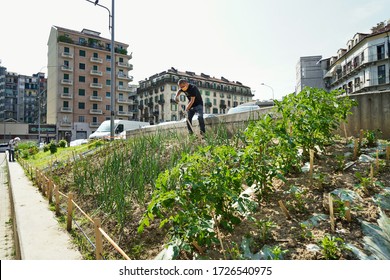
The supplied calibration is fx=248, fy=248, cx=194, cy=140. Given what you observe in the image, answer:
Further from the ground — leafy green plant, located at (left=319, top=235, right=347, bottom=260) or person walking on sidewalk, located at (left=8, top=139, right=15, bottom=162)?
person walking on sidewalk, located at (left=8, top=139, right=15, bottom=162)

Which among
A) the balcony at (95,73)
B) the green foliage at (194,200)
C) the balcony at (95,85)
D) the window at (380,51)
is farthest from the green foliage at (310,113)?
the balcony at (95,73)

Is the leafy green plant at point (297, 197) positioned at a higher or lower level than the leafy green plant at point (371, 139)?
lower

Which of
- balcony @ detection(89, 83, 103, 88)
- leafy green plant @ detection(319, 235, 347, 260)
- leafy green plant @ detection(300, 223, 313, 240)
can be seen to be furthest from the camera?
balcony @ detection(89, 83, 103, 88)

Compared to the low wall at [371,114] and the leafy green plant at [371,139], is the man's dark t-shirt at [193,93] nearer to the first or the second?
the low wall at [371,114]

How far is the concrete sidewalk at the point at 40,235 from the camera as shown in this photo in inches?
91.7

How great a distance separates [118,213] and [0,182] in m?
9.28

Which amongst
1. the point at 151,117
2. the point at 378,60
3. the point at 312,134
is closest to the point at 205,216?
the point at 312,134

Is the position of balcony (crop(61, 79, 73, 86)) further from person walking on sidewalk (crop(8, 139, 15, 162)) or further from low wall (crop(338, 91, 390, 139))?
low wall (crop(338, 91, 390, 139))

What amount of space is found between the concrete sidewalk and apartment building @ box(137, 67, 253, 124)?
46.9 metres

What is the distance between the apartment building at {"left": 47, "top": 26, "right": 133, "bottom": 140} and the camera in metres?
41.2

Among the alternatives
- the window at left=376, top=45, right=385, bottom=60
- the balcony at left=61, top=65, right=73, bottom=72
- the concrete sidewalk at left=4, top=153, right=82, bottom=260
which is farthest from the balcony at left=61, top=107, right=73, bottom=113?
the window at left=376, top=45, right=385, bottom=60

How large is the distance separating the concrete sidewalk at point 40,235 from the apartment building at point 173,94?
46.9 metres

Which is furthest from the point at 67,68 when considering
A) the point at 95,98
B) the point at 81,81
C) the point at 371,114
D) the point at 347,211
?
the point at 347,211

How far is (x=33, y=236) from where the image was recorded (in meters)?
2.72
